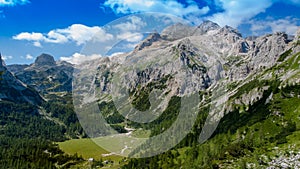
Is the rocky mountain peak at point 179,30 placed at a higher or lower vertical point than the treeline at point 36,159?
higher

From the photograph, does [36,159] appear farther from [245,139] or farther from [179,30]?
[179,30]

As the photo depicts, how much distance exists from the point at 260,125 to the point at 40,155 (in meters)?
114

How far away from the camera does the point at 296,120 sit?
98.0m

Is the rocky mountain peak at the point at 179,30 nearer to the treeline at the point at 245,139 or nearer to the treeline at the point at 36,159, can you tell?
the treeline at the point at 245,139

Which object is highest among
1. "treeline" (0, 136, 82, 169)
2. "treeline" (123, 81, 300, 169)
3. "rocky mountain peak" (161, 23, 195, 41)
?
"rocky mountain peak" (161, 23, 195, 41)

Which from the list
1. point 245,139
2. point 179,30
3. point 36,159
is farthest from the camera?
point 36,159

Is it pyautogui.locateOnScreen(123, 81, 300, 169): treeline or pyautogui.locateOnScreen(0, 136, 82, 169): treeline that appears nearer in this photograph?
pyautogui.locateOnScreen(123, 81, 300, 169): treeline

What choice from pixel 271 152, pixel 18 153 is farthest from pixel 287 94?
pixel 18 153

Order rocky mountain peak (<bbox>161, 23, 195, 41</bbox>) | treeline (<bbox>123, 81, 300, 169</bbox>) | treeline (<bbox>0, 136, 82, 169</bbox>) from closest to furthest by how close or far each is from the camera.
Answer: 1. rocky mountain peak (<bbox>161, 23, 195, 41</bbox>)
2. treeline (<bbox>123, 81, 300, 169</bbox>)
3. treeline (<bbox>0, 136, 82, 169</bbox>)

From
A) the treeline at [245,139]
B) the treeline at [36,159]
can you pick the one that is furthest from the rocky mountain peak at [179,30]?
the treeline at [36,159]

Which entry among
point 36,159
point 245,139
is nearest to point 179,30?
point 245,139

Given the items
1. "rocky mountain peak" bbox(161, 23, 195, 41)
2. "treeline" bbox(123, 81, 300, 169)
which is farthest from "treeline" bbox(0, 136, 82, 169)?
"rocky mountain peak" bbox(161, 23, 195, 41)

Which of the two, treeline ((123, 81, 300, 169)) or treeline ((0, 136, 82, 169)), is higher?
treeline ((123, 81, 300, 169))

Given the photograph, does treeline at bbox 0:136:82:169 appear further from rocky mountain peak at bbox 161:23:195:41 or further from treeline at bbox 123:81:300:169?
rocky mountain peak at bbox 161:23:195:41
